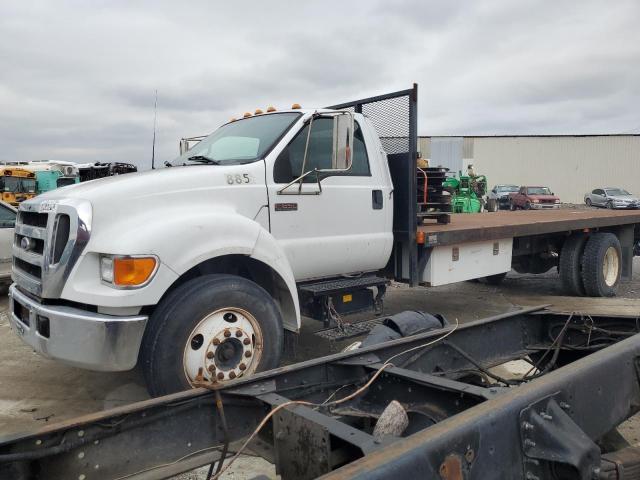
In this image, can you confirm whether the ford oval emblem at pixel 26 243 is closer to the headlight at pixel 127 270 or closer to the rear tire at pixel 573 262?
the headlight at pixel 127 270

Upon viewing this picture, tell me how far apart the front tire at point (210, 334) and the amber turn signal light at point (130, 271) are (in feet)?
0.84

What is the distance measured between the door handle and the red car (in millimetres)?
25920

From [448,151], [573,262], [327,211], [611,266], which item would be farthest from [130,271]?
[448,151]

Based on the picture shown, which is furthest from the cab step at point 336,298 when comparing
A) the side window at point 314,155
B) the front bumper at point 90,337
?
the front bumper at point 90,337

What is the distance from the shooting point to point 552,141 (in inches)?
1806

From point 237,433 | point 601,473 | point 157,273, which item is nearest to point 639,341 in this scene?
point 601,473

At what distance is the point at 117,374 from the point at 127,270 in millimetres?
1947

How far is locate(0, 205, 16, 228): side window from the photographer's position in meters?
7.88

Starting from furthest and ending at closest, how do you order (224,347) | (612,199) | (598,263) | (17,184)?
(612,199), (17,184), (598,263), (224,347)

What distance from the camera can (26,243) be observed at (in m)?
3.95

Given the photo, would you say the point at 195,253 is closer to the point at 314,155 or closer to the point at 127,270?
the point at 127,270

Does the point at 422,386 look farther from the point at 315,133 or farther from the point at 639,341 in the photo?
the point at 315,133

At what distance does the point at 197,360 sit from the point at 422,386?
63.2 inches

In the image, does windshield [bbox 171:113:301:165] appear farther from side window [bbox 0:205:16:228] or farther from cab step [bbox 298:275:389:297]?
side window [bbox 0:205:16:228]
